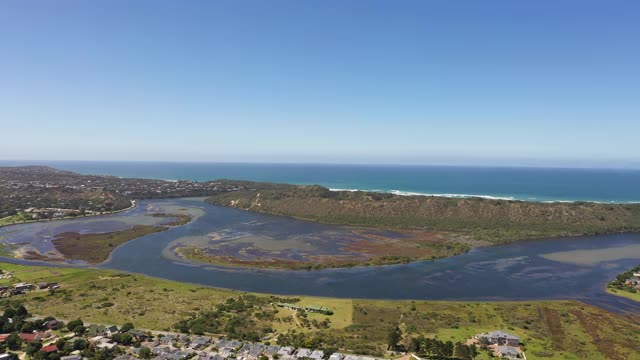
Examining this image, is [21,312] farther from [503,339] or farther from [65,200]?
[65,200]

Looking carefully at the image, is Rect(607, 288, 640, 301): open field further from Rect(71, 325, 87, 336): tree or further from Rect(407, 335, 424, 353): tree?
Rect(71, 325, 87, 336): tree

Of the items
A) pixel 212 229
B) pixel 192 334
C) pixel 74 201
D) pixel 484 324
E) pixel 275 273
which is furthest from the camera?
pixel 74 201

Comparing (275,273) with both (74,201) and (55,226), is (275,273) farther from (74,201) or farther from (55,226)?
(74,201)

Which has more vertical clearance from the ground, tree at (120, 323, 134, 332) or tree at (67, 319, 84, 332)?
tree at (67, 319, 84, 332)

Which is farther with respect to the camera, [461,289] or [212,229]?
[212,229]

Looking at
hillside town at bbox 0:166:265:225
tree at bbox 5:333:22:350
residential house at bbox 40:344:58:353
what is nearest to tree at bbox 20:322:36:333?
tree at bbox 5:333:22:350

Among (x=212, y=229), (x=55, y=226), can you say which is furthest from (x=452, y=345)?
(x=55, y=226)

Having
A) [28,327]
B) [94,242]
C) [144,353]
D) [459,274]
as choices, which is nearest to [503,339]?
[459,274]
